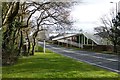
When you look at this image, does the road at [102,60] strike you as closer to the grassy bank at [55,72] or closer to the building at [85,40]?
the grassy bank at [55,72]

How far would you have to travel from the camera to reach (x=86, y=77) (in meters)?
9.43

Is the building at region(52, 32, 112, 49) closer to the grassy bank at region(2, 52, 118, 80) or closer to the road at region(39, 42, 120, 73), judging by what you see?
the road at region(39, 42, 120, 73)

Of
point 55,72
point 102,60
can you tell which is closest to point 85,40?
point 102,60

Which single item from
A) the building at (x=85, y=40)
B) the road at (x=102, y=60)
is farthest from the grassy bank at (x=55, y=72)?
the building at (x=85, y=40)

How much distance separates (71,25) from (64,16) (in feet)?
5.26

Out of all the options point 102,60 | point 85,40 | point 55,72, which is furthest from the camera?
point 85,40

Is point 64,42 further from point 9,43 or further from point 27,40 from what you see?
point 9,43

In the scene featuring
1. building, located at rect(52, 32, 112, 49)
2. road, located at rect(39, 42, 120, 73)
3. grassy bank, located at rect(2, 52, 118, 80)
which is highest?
building, located at rect(52, 32, 112, 49)

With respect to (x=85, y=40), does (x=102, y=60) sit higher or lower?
lower

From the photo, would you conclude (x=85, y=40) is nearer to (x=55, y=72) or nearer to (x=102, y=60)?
(x=102, y=60)

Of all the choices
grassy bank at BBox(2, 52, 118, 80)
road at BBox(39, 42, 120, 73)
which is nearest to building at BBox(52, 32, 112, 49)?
road at BBox(39, 42, 120, 73)

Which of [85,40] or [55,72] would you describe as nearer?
[55,72]

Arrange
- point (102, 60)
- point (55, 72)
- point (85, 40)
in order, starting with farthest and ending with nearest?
point (85, 40), point (102, 60), point (55, 72)

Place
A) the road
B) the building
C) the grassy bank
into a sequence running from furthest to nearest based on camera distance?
the building
the road
the grassy bank
